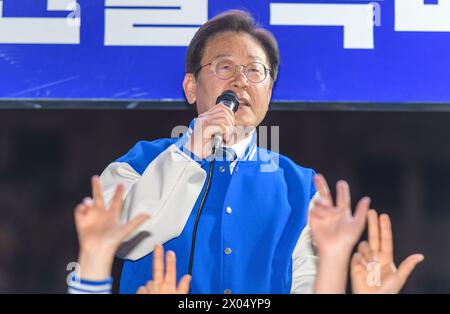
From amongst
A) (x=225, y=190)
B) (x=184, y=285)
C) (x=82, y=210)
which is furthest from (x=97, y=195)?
(x=225, y=190)

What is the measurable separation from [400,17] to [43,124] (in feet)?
3.48

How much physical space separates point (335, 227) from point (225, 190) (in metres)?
0.34

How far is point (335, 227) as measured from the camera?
127cm

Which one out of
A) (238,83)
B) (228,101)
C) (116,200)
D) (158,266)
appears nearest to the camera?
(116,200)

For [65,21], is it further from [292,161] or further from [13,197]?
[292,161]

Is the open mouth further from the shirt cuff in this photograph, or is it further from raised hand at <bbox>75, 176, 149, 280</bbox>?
the shirt cuff

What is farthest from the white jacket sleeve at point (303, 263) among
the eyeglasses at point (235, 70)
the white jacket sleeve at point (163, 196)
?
the eyeglasses at point (235, 70)

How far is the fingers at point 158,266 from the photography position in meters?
1.29

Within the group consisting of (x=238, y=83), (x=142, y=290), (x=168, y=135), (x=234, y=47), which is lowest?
(x=142, y=290)

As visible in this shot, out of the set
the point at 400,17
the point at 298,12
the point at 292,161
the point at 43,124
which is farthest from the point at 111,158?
the point at 400,17

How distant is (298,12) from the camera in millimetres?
1753

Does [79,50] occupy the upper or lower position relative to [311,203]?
upper

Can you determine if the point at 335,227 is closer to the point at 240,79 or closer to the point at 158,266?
the point at 158,266
